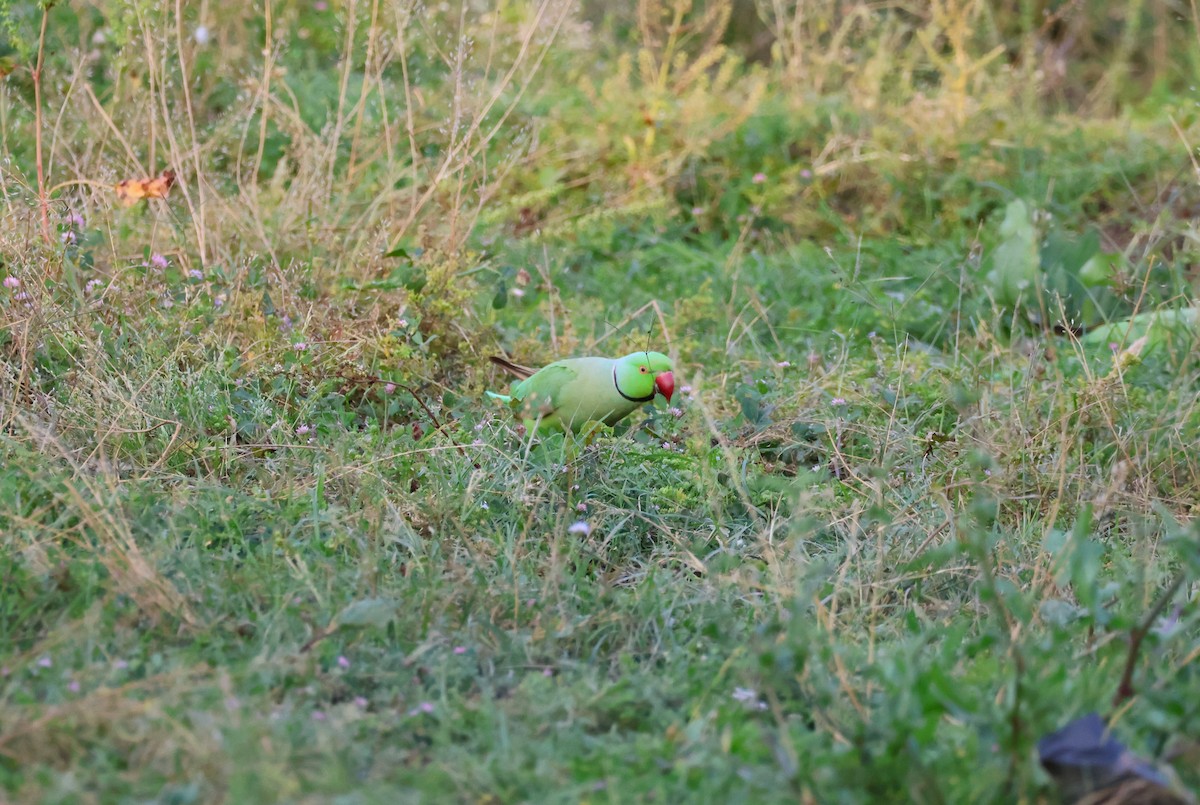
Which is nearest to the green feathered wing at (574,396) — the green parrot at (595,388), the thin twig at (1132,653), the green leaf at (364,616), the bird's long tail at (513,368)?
the green parrot at (595,388)

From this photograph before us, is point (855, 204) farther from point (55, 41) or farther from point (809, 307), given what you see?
point (55, 41)

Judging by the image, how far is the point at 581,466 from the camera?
289cm

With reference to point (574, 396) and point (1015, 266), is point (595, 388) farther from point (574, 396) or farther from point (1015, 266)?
point (1015, 266)

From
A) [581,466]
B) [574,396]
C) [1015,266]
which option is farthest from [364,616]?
[1015,266]

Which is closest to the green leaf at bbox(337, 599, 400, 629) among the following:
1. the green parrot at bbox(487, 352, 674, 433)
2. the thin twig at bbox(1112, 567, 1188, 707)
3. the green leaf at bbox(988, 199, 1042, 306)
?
the green parrot at bbox(487, 352, 674, 433)

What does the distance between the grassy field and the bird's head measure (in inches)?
6.4

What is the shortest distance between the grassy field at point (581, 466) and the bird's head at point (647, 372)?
0.16m

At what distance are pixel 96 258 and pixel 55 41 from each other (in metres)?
2.14

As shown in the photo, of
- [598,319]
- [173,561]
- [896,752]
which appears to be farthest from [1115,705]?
[598,319]

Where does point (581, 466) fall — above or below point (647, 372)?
below

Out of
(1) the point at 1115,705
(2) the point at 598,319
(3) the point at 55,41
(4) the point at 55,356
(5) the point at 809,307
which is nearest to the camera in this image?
(1) the point at 1115,705

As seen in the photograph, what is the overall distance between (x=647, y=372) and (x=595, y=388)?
133mm

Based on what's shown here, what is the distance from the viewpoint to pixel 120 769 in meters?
1.86

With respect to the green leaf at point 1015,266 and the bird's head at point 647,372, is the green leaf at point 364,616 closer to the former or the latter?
the bird's head at point 647,372
